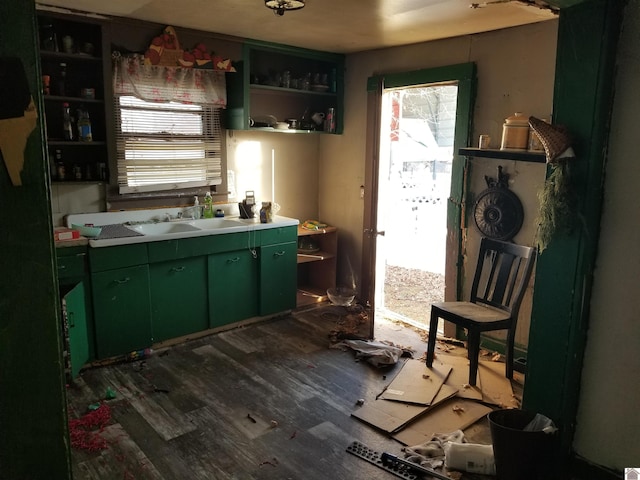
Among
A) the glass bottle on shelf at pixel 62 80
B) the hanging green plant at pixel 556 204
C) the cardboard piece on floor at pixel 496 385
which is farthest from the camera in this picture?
the glass bottle on shelf at pixel 62 80

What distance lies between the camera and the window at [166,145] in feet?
12.6

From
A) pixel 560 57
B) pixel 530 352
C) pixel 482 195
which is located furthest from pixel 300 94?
pixel 530 352

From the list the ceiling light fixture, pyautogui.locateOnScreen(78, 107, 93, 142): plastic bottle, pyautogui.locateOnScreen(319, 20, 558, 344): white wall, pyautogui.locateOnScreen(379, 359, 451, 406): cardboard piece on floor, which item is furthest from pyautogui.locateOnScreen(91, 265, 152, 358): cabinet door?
pyautogui.locateOnScreen(319, 20, 558, 344): white wall

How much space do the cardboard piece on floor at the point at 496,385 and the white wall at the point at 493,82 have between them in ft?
1.06

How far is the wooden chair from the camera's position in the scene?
3230 millimetres

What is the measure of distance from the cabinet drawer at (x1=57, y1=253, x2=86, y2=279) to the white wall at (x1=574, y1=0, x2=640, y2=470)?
2.99 m

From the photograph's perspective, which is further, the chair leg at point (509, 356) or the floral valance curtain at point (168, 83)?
the floral valance curtain at point (168, 83)

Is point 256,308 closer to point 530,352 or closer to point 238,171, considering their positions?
point 238,171

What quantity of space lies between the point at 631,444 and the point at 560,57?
1.74 meters

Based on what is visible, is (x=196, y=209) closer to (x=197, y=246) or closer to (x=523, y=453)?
(x=197, y=246)

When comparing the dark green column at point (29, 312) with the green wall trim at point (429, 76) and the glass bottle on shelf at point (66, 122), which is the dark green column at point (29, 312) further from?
the green wall trim at point (429, 76)

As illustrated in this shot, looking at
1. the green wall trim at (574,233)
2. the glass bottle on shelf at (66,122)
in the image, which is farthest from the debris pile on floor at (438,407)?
the glass bottle on shelf at (66,122)

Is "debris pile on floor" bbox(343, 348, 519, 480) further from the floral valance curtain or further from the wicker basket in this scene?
the floral valance curtain

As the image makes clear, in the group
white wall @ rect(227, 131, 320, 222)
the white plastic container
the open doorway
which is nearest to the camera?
the white plastic container
